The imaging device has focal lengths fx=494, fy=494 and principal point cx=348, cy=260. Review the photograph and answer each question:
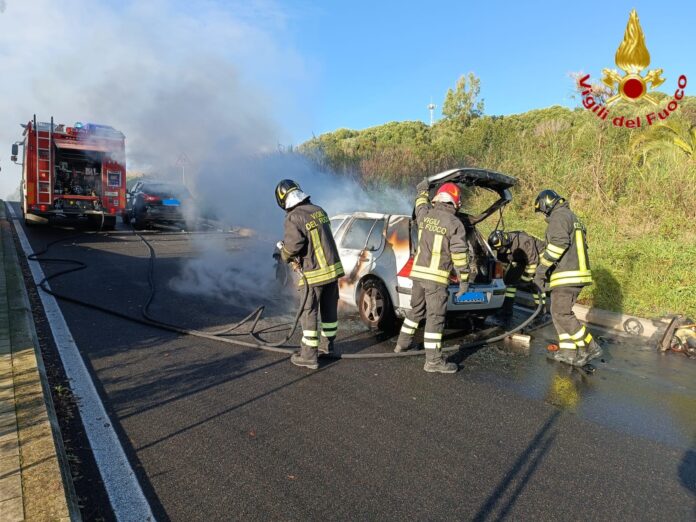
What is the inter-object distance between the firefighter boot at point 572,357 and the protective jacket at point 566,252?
71 cm

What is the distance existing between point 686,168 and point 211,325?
1007 centimetres

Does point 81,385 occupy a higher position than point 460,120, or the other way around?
point 460,120

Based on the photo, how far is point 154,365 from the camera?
4.81m

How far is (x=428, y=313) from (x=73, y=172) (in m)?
15.1

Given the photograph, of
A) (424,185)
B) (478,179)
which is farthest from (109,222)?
(478,179)

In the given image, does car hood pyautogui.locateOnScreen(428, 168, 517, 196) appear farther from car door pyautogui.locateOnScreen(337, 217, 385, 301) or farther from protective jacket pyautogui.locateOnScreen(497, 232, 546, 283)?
car door pyautogui.locateOnScreen(337, 217, 385, 301)

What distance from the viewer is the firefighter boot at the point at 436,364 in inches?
192

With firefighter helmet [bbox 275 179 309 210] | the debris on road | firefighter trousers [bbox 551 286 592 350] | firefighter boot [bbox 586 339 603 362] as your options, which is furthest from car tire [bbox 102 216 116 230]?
the debris on road

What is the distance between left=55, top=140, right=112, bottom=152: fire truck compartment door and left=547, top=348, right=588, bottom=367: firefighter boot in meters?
14.6

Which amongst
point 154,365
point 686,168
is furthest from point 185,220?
point 686,168

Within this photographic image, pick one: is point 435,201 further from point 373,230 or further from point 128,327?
point 128,327

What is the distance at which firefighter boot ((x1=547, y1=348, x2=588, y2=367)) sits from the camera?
5.22 metres

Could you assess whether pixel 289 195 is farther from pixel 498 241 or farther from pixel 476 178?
pixel 498 241

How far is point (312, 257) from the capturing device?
520cm
